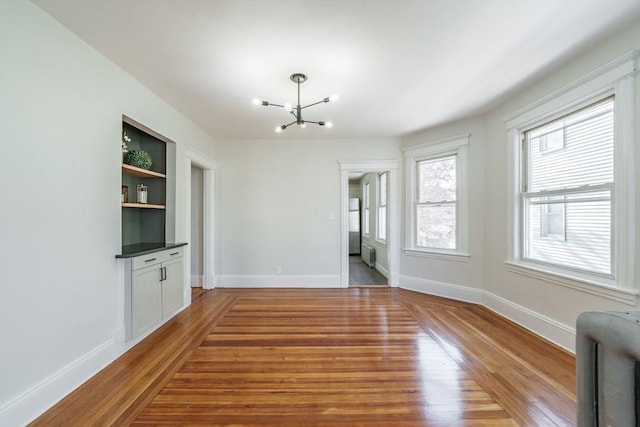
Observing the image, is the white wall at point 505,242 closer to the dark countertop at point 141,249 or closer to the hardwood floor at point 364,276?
the hardwood floor at point 364,276

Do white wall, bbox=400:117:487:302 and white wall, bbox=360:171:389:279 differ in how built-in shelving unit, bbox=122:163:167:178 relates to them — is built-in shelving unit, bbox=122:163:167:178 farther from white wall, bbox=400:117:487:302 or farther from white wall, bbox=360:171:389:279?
white wall, bbox=360:171:389:279

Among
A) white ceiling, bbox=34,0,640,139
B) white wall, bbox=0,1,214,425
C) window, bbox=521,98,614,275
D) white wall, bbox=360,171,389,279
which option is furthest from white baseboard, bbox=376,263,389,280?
white wall, bbox=0,1,214,425

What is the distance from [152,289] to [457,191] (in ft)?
13.6

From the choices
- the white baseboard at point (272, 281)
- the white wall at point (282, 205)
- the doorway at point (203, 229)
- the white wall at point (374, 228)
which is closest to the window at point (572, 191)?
the white wall at point (282, 205)

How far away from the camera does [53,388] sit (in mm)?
1800

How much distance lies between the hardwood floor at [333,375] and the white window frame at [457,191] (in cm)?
106

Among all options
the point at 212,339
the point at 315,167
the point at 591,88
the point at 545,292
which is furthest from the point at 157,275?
the point at 591,88

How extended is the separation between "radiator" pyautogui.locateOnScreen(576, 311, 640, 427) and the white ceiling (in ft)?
6.38

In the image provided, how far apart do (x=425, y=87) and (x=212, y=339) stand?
3431 millimetres

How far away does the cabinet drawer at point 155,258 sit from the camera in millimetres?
2559

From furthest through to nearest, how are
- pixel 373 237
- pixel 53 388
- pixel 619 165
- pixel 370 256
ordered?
pixel 373 237 < pixel 370 256 < pixel 619 165 < pixel 53 388

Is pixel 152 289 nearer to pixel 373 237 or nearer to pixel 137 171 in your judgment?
pixel 137 171

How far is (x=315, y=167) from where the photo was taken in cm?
471

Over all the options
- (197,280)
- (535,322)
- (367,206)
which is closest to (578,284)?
(535,322)
